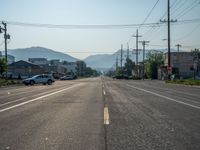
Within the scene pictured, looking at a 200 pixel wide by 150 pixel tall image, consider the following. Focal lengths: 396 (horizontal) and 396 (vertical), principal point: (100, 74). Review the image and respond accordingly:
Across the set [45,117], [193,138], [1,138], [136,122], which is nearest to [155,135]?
[193,138]

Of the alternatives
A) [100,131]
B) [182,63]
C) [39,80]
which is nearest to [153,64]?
[182,63]

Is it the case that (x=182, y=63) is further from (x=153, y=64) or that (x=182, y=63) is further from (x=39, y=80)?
(x=39, y=80)

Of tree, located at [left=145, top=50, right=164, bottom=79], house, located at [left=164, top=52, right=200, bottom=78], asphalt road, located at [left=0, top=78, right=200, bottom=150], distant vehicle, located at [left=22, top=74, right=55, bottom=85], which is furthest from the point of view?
tree, located at [left=145, top=50, right=164, bottom=79]

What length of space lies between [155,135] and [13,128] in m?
3.90

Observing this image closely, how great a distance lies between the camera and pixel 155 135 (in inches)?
384

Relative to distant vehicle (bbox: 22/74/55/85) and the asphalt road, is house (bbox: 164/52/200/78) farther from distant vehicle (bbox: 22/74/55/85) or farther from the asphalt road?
the asphalt road

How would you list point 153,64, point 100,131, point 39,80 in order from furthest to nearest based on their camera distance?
point 153,64 → point 39,80 → point 100,131

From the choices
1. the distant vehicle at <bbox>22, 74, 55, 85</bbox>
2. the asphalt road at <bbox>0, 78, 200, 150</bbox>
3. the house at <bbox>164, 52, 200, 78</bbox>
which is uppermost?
the house at <bbox>164, 52, 200, 78</bbox>

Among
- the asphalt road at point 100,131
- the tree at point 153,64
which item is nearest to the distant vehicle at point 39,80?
the asphalt road at point 100,131

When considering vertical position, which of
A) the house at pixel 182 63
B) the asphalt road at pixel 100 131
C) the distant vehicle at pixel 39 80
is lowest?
the asphalt road at pixel 100 131

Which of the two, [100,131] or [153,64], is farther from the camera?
[153,64]

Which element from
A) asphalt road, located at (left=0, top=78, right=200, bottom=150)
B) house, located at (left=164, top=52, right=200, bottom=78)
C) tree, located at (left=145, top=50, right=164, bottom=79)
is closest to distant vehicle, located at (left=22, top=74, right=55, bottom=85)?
asphalt road, located at (left=0, top=78, right=200, bottom=150)

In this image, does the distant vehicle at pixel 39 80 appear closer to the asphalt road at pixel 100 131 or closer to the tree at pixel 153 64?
the asphalt road at pixel 100 131

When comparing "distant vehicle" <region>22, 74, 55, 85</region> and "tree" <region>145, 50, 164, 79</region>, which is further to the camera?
"tree" <region>145, 50, 164, 79</region>
